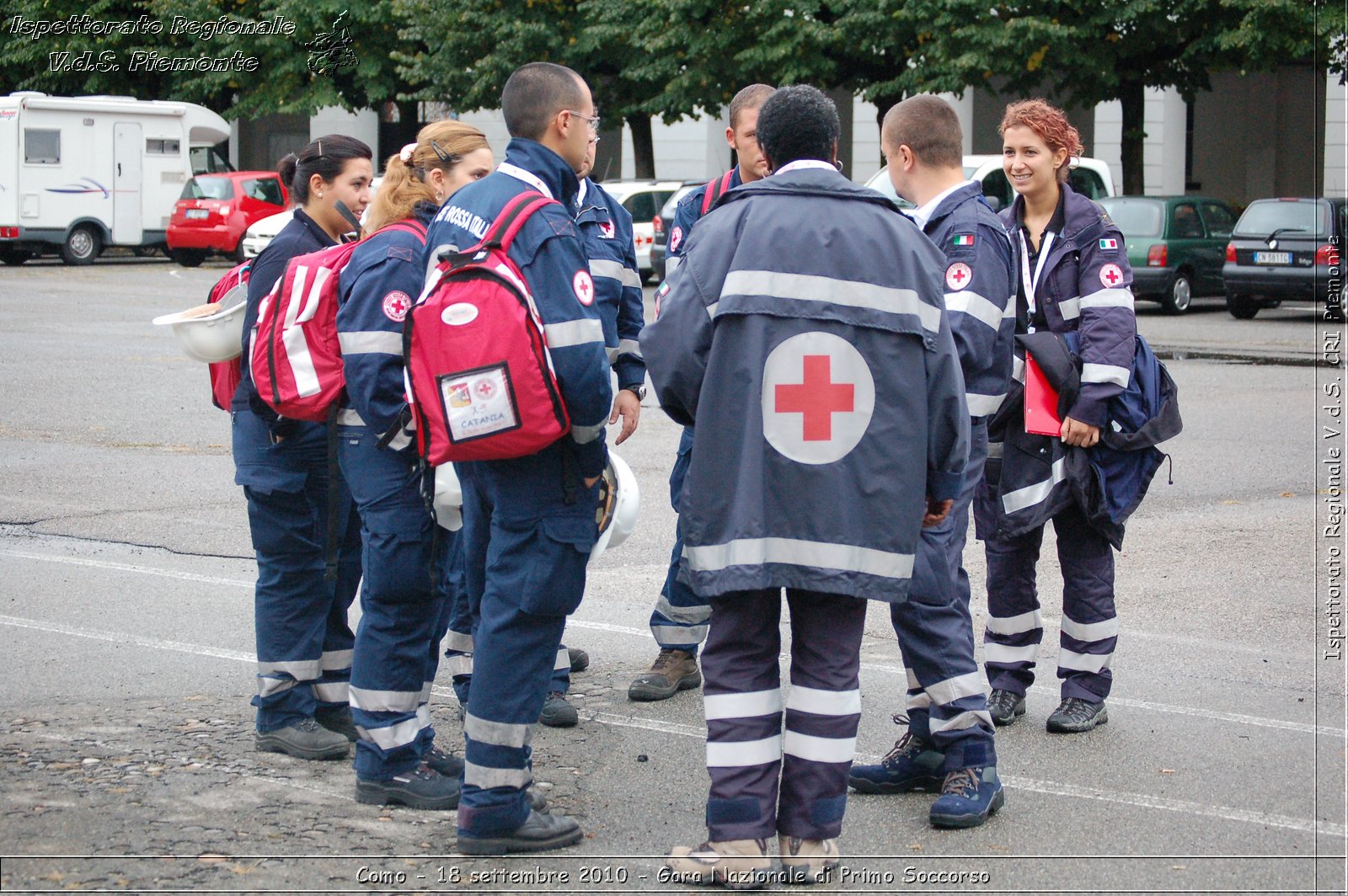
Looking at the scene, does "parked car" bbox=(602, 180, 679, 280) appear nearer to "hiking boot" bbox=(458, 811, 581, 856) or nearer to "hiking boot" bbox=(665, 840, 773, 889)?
"hiking boot" bbox=(458, 811, 581, 856)

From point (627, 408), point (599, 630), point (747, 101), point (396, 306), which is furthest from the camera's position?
point (599, 630)

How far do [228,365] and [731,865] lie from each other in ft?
7.93

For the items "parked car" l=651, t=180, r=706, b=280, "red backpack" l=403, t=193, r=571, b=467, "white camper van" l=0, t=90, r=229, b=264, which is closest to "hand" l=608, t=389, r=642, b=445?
"red backpack" l=403, t=193, r=571, b=467

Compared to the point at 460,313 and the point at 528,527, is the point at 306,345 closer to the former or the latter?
the point at 460,313

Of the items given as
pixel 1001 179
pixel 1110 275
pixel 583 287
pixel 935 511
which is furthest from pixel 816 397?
pixel 1001 179

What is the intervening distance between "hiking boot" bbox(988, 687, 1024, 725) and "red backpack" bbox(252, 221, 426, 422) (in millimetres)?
2425

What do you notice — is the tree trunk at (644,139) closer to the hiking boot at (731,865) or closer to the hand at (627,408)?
the hand at (627,408)

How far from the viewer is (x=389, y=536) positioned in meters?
4.56

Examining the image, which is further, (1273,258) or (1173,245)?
(1173,245)

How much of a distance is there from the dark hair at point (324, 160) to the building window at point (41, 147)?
28.0 m

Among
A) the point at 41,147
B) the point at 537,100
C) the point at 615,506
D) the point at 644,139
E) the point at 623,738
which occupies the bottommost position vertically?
the point at 623,738

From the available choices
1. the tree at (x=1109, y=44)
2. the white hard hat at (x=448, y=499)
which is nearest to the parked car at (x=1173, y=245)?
the tree at (x=1109, y=44)

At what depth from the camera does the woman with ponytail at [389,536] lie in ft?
14.8

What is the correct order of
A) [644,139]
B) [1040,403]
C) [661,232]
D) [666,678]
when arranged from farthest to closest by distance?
1. [644,139]
2. [661,232]
3. [666,678]
4. [1040,403]
